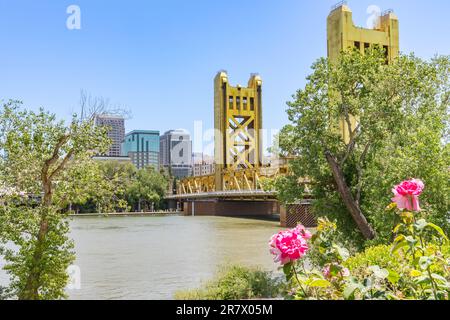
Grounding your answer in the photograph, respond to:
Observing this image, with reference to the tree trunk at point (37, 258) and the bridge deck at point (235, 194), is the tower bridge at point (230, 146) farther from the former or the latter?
the tree trunk at point (37, 258)

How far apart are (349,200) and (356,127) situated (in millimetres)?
1947

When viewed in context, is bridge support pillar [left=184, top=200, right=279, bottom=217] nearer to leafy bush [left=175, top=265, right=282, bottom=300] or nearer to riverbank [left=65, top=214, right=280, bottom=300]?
riverbank [left=65, top=214, right=280, bottom=300]

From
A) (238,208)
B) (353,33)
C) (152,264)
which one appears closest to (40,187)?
(152,264)

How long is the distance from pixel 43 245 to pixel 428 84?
10424 millimetres

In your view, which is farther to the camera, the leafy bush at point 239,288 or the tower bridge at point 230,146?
the tower bridge at point 230,146

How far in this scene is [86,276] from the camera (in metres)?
14.5

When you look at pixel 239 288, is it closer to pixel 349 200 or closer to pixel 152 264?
pixel 349 200

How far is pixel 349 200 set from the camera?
11352mm

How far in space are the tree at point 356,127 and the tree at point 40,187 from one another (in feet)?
19.5

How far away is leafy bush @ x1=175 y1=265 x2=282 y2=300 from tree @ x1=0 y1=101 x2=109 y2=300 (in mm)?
2626

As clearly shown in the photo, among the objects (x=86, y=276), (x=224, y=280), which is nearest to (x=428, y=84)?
(x=224, y=280)

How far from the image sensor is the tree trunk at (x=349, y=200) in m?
11.2

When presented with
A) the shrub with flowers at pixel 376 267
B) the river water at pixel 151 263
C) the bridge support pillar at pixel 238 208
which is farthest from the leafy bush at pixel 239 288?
the bridge support pillar at pixel 238 208

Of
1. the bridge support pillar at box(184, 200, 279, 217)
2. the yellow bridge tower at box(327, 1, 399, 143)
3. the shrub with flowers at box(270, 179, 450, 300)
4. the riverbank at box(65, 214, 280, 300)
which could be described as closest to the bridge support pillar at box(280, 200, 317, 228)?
the riverbank at box(65, 214, 280, 300)
